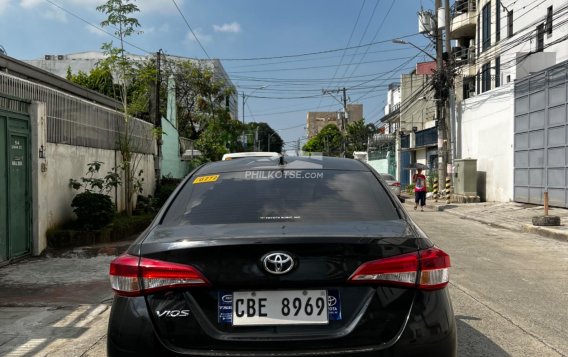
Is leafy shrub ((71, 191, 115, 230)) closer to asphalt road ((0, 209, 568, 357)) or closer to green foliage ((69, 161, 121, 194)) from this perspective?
green foliage ((69, 161, 121, 194))

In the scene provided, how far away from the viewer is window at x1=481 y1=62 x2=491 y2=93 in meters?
32.1

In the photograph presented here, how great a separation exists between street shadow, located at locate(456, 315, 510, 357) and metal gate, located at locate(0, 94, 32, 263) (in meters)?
6.49

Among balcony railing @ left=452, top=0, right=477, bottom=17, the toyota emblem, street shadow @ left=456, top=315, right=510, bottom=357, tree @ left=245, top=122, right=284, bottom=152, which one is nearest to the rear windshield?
the toyota emblem

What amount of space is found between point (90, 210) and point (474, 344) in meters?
7.72

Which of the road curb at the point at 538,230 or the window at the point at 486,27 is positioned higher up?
the window at the point at 486,27

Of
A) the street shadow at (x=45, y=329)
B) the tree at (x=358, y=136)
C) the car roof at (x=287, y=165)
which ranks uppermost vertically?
the tree at (x=358, y=136)

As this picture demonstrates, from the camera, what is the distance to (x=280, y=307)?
2.49 m

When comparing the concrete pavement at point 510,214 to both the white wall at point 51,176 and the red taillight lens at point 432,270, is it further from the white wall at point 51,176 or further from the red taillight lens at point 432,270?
the red taillight lens at point 432,270

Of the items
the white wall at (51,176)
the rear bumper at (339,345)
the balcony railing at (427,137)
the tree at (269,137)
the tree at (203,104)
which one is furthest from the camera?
the tree at (269,137)

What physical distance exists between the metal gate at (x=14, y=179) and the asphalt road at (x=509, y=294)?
636 centimetres

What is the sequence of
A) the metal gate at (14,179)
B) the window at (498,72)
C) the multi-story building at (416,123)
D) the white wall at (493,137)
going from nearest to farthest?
the metal gate at (14,179) → the white wall at (493,137) → the window at (498,72) → the multi-story building at (416,123)

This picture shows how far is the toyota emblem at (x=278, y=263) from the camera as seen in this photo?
247 centimetres

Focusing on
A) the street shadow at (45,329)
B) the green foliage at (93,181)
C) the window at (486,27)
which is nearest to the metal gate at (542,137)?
the window at (486,27)

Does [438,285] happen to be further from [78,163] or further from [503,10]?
[503,10]
